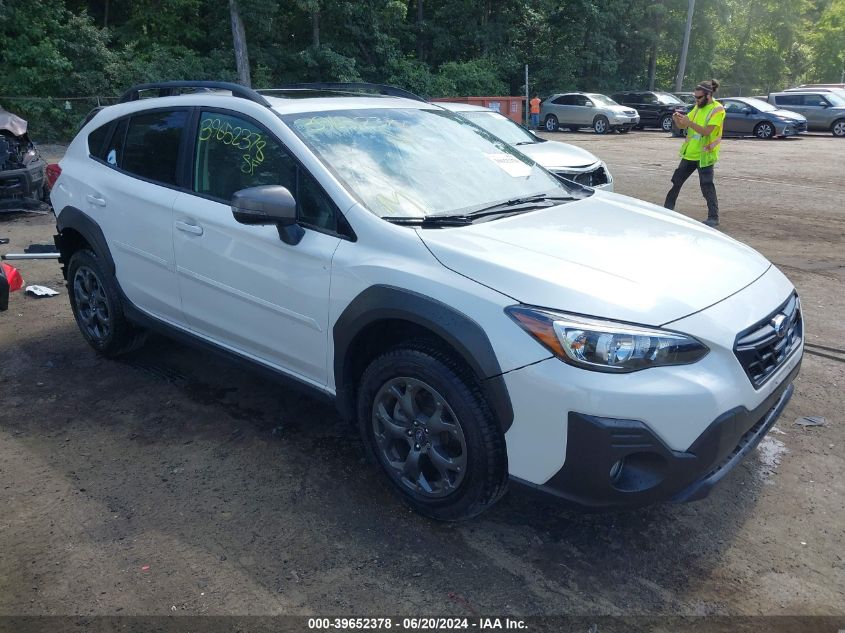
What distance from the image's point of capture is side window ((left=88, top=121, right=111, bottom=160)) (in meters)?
4.77

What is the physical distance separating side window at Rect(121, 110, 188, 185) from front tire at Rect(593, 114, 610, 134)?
81.1 feet

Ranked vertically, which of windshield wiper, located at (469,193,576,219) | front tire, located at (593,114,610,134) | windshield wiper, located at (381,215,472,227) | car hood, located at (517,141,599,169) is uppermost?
windshield wiper, located at (381,215,472,227)

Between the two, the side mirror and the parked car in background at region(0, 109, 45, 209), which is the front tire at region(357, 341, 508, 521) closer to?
the side mirror

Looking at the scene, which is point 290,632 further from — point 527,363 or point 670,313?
point 670,313

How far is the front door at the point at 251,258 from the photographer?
333 centimetres

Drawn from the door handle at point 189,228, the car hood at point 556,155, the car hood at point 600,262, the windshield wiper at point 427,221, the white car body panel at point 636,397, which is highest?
the windshield wiper at point 427,221

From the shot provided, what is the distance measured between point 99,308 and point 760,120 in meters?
23.2

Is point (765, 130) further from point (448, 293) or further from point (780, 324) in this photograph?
point (448, 293)

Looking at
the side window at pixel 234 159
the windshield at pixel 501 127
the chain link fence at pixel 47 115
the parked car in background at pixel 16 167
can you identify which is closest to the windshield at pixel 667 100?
the chain link fence at pixel 47 115

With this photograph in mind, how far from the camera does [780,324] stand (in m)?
3.03

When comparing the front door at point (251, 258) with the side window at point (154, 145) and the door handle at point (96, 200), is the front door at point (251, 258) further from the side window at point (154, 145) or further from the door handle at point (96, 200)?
the door handle at point (96, 200)

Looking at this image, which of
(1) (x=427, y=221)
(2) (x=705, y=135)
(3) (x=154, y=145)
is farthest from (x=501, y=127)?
(1) (x=427, y=221)

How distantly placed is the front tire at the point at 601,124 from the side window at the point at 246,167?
987 inches

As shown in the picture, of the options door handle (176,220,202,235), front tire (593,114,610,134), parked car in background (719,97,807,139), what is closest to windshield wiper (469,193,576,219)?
door handle (176,220,202,235)
